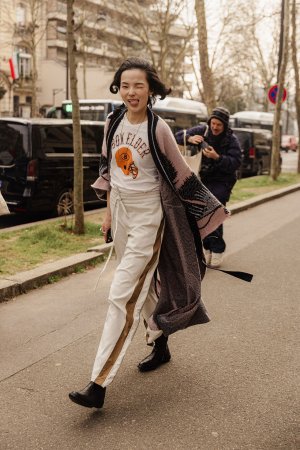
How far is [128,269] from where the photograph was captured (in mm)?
3412

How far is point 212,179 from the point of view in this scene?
685 centimetres

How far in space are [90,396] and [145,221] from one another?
98 centimetres

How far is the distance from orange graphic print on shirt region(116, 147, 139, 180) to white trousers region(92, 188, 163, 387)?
11 centimetres

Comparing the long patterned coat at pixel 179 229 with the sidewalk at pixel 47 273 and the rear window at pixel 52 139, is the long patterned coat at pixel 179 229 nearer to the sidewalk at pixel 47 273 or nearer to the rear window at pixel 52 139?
the sidewalk at pixel 47 273

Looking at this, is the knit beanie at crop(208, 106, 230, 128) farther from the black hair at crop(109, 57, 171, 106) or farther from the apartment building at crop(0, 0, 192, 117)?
the apartment building at crop(0, 0, 192, 117)

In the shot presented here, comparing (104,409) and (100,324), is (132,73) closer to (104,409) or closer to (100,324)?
(104,409)

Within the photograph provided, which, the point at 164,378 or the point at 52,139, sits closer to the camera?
the point at 164,378

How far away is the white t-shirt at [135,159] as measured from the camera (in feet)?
11.3

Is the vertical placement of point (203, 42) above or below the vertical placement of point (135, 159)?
above

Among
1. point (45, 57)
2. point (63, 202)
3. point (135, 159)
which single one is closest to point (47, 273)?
point (135, 159)

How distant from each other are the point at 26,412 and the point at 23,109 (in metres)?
49.8

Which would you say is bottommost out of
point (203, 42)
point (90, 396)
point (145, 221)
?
point (90, 396)

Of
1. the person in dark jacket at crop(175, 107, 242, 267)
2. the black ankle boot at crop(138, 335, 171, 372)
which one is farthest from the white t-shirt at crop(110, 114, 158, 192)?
the person in dark jacket at crop(175, 107, 242, 267)

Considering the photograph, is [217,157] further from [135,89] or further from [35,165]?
[35,165]
